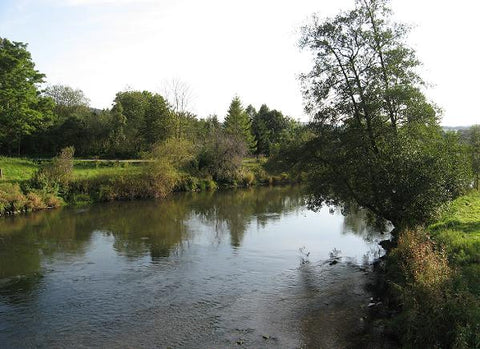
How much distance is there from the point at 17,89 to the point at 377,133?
38.6m

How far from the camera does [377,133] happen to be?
20.1m

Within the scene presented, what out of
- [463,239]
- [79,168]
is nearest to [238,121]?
[79,168]

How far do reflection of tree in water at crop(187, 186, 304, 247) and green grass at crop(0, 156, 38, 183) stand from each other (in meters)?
15.6

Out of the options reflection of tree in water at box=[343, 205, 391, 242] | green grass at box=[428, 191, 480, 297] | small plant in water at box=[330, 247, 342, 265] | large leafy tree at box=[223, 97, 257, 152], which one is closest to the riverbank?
reflection of tree in water at box=[343, 205, 391, 242]

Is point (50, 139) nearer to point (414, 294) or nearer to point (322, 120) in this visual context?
point (322, 120)

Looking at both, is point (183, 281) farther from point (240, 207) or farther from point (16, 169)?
point (16, 169)

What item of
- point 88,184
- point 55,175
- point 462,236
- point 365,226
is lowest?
point 365,226

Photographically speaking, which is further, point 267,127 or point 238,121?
point 267,127

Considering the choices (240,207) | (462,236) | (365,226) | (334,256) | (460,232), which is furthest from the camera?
(240,207)

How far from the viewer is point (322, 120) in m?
21.2

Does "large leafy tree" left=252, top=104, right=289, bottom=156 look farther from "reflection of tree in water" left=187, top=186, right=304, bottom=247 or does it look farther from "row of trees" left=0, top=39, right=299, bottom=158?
"reflection of tree in water" left=187, top=186, right=304, bottom=247

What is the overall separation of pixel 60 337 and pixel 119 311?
2285mm

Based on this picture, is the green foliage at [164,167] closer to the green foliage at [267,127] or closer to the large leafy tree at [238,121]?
the large leafy tree at [238,121]

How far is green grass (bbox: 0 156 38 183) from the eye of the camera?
124 ft
